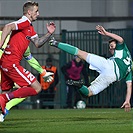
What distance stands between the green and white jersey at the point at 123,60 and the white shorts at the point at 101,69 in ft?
0.54

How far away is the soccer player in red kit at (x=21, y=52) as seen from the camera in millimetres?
14711

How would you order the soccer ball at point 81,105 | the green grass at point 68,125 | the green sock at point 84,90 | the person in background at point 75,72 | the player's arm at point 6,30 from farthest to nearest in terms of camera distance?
the soccer ball at point 81,105, the person in background at point 75,72, the green sock at point 84,90, the player's arm at point 6,30, the green grass at point 68,125

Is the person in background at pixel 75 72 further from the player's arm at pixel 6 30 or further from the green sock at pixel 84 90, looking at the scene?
the player's arm at pixel 6 30

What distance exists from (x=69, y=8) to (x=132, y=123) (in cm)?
1547

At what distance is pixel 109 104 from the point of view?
87.9ft

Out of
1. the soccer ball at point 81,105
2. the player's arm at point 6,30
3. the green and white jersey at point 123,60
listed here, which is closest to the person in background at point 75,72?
the soccer ball at point 81,105

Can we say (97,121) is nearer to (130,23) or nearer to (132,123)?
(132,123)

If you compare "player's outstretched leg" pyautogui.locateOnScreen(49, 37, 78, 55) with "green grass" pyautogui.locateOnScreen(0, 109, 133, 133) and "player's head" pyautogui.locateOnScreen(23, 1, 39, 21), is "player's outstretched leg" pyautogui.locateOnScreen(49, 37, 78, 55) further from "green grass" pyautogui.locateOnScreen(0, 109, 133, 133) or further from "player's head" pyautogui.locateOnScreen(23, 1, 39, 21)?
"green grass" pyautogui.locateOnScreen(0, 109, 133, 133)

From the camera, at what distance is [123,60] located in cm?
1638

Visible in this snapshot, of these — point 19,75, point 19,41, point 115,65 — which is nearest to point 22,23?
point 19,41

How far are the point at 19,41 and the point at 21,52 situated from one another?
0.21 m

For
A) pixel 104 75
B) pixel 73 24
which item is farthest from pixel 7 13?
pixel 104 75

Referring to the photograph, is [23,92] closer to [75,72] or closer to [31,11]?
[31,11]

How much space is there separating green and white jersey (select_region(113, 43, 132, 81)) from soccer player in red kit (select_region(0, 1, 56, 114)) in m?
2.01
